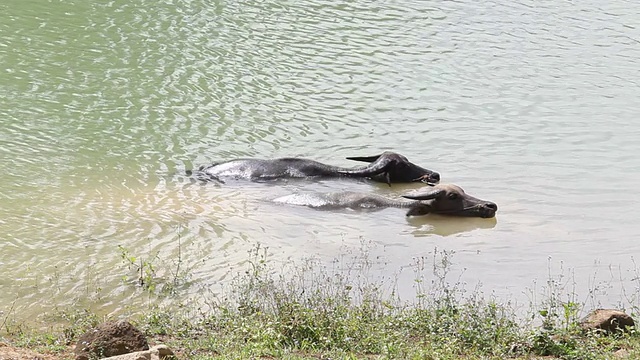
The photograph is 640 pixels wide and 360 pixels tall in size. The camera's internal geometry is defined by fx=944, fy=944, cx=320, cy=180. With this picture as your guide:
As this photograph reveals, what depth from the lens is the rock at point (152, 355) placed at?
204 inches

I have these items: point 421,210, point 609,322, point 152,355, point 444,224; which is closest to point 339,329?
point 152,355

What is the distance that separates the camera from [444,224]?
10.3 metres

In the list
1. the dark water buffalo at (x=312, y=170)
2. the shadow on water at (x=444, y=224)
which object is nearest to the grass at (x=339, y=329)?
the shadow on water at (x=444, y=224)

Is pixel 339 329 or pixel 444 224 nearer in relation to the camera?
pixel 339 329

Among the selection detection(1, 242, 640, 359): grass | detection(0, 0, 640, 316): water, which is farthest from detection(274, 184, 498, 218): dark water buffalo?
detection(1, 242, 640, 359): grass

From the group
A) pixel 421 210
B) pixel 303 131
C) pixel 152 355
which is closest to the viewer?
pixel 152 355

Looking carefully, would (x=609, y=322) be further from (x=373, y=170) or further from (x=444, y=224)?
(x=373, y=170)

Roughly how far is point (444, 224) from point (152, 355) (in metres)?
5.39

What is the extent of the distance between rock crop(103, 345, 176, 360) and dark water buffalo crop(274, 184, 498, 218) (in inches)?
184

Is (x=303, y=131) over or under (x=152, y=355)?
under

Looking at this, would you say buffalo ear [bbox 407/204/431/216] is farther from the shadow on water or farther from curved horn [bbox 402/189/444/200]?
curved horn [bbox 402/189/444/200]

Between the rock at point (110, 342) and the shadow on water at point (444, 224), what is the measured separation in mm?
4608

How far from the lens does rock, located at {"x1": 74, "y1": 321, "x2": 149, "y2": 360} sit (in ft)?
18.6

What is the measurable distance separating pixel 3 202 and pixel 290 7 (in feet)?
36.6
